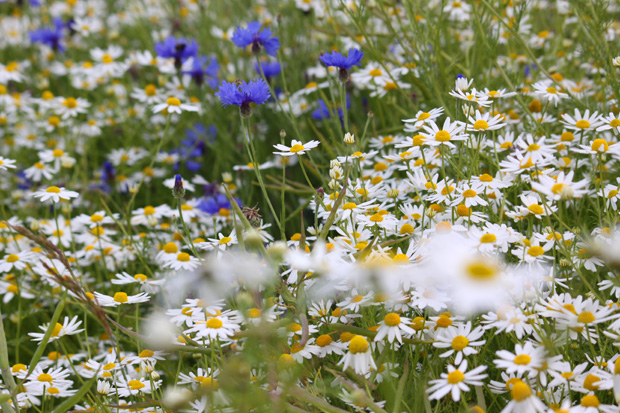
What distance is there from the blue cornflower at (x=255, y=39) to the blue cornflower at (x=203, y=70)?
66 cm

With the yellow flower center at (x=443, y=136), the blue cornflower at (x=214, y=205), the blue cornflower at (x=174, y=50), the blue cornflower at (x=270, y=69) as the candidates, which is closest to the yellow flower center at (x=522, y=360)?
the yellow flower center at (x=443, y=136)

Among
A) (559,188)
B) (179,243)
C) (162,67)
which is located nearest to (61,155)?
(162,67)

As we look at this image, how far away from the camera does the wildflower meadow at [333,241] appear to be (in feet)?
3.51

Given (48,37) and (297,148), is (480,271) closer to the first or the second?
(297,148)

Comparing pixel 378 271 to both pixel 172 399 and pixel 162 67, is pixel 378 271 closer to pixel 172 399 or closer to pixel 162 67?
pixel 172 399

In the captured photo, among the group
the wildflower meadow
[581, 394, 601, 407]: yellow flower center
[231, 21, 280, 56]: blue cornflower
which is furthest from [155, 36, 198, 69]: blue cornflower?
[581, 394, 601, 407]: yellow flower center

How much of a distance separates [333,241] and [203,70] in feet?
5.24

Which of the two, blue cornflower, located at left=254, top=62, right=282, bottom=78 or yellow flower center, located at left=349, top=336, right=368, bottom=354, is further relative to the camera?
blue cornflower, located at left=254, top=62, right=282, bottom=78

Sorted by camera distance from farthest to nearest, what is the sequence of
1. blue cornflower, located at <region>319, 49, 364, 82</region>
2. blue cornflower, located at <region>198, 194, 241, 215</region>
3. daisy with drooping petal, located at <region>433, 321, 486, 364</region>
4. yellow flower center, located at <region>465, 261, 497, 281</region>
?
blue cornflower, located at <region>198, 194, 241, 215</region>
blue cornflower, located at <region>319, 49, 364, 82</region>
daisy with drooping petal, located at <region>433, 321, 486, 364</region>
yellow flower center, located at <region>465, 261, 497, 281</region>

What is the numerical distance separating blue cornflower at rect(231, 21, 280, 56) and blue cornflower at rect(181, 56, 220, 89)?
0.66 meters

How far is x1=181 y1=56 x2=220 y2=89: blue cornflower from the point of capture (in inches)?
102

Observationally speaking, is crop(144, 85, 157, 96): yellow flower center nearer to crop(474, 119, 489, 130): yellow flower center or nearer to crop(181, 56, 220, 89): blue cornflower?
crop(181, 56, 220, 89): blue cornflower

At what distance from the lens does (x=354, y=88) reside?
2.73m

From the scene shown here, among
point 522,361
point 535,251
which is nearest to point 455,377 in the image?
point 522,361
